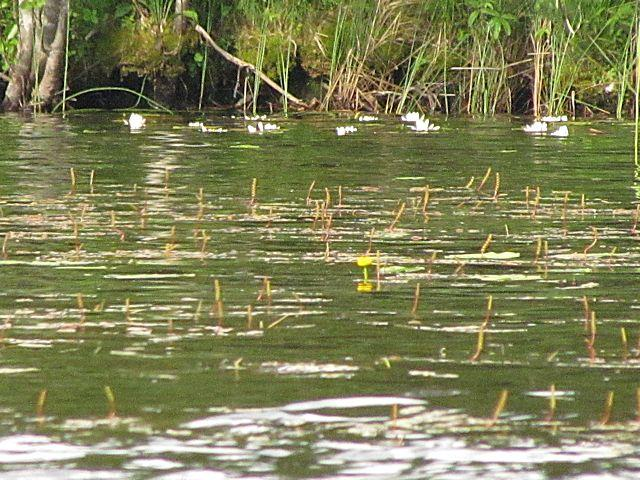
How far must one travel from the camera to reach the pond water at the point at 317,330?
10.8ft

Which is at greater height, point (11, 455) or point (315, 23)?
point (315, 23)

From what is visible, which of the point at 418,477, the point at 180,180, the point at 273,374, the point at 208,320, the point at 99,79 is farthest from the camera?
the point at 99,79

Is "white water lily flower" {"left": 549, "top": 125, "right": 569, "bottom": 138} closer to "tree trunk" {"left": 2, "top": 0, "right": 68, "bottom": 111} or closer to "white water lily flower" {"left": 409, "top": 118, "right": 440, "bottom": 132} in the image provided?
"white water lily flower" {"left": 409, "top": 118, "right": 440, "bottom": 132}

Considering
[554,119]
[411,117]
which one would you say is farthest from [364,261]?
[554,119]

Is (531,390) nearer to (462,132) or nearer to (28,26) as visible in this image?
(462,132)

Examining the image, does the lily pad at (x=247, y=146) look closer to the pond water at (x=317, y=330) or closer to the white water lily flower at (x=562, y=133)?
the pond water at (x=317, y=330)

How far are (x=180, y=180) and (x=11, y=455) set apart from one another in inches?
239

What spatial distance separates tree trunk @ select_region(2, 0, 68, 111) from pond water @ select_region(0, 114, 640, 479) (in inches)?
316

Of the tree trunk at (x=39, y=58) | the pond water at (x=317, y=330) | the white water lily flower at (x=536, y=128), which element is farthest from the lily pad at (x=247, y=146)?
the tree trunk at (x=39, y=58)

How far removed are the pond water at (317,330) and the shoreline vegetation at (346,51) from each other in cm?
757

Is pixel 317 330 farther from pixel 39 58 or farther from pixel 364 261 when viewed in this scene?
pixel 39 58

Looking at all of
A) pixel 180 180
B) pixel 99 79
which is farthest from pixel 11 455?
pixel 99 79

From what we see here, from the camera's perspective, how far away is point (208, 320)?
4.64 meters

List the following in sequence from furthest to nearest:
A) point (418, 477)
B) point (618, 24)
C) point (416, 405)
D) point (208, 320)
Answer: point (618, 24) < point (208, 320) < point (416, 405) < point (418, 477)
